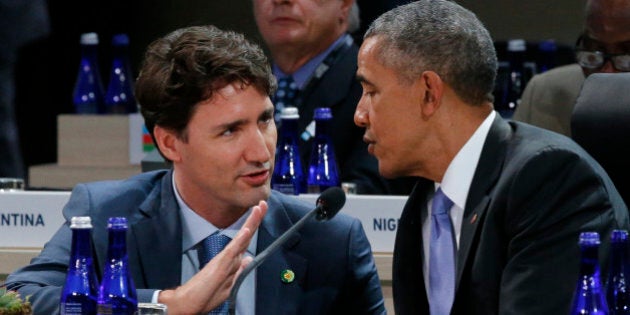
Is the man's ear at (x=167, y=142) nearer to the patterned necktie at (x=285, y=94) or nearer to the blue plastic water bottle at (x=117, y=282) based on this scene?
the blue plastic water bottle at (x=117, y=282)

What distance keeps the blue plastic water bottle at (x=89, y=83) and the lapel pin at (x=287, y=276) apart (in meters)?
2.11

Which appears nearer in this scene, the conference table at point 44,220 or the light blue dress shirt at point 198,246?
the light blue dress shirt at point 198,246

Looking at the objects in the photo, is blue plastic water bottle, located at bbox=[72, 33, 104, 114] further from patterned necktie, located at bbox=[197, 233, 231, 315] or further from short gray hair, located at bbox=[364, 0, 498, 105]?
short gray hair, located at bbox=[364, 0, 498, 105]

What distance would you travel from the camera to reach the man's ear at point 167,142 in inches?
114

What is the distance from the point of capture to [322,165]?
12.1ft

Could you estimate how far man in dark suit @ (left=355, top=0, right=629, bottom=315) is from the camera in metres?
2.54

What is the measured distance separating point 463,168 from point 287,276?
44 centimetres

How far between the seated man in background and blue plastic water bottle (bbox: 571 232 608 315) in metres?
1.96

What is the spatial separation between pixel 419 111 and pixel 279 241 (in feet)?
1.64

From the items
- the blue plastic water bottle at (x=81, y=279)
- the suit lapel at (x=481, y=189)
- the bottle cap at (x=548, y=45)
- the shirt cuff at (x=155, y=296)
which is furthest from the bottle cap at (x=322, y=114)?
the bottle cap at (x=548, y=45)

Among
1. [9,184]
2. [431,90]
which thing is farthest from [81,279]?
[9,184]

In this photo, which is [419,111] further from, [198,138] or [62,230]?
[62,230]


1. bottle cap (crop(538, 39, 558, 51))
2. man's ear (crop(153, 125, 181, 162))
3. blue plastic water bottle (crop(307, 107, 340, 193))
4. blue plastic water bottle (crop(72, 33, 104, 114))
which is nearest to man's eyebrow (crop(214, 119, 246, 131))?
man's ear (crop(153, 125, 181, 162))

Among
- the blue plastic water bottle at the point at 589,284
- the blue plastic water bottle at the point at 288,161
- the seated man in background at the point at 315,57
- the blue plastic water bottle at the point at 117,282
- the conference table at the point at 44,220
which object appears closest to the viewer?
the blue plastic water bottle at the point at 589,284
